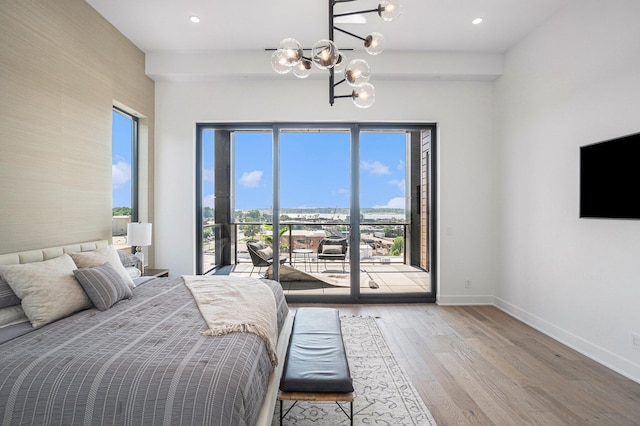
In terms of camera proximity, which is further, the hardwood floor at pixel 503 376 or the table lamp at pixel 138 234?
the table lamp at pixel 138 234

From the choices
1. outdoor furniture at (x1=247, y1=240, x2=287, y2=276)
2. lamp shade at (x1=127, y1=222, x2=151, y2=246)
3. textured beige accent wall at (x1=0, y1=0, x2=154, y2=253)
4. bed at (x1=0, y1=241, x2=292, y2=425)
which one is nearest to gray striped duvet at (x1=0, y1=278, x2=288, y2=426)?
bed at (x1=0, y1=241, x2=292, y2=425)

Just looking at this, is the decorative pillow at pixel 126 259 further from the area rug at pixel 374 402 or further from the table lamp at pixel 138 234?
the area rug at pixel 374 402

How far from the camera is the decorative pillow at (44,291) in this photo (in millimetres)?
1939

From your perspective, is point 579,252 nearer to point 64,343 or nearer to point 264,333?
point 264,333

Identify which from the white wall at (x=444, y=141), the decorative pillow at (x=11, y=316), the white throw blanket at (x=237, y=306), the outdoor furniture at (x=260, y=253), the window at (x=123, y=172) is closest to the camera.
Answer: the white throw blanket at (x=237, y=306)

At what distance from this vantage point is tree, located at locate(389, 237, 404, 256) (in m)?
4.57

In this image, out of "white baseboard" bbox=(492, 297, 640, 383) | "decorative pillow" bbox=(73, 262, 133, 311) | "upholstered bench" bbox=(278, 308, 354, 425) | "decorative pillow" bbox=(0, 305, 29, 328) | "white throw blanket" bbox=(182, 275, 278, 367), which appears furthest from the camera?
"white baseboard" bbox=(492, 297, 640, 383)

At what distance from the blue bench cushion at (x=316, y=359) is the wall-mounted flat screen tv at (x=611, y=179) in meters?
2.51

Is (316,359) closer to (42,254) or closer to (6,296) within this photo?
(6,296)

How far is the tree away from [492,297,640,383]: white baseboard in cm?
150

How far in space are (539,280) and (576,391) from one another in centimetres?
144

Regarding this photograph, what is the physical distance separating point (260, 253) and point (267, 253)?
10 centimetres

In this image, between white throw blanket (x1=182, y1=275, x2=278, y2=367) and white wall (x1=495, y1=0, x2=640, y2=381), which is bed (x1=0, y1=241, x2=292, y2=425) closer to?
white throw blanket (x1=182, y1=275, x2=278, y2=367)

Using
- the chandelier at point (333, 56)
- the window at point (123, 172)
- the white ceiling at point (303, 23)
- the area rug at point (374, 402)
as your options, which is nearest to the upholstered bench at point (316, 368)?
the area rug at point (374, 402)
